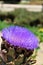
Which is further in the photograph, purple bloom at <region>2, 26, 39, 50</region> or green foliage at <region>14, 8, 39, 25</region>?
green foliage at <region>14, 8, 39, 25</region>

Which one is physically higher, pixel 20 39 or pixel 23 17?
pixel 20 39

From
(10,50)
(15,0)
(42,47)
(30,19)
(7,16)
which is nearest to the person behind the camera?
(10,50)

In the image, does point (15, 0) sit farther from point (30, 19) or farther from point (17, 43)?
point (17, 43)

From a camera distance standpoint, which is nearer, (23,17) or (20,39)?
(20,39)

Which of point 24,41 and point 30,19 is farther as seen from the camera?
point 30,19

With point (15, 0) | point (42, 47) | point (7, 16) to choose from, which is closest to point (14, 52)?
point (42, 47)

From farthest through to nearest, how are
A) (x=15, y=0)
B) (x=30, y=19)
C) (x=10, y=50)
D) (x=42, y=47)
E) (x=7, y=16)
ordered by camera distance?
(x=15, y=0)
(x=7, y=16)
(x=30, y=19)
(x=42, y=47)
(x=10, y=50)

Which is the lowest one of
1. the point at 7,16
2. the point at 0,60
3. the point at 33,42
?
the point at 7,16

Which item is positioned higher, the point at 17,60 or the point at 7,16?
the point at 17,60

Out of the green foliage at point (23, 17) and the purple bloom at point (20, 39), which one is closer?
the purple bloom at point (20, 39)

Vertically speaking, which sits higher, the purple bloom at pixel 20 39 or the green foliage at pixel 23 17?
the purple bloom at pixel 20 39

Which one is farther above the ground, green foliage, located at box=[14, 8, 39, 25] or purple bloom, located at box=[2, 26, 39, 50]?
purple bloom, located at box=[2, 26, 39, 50]
